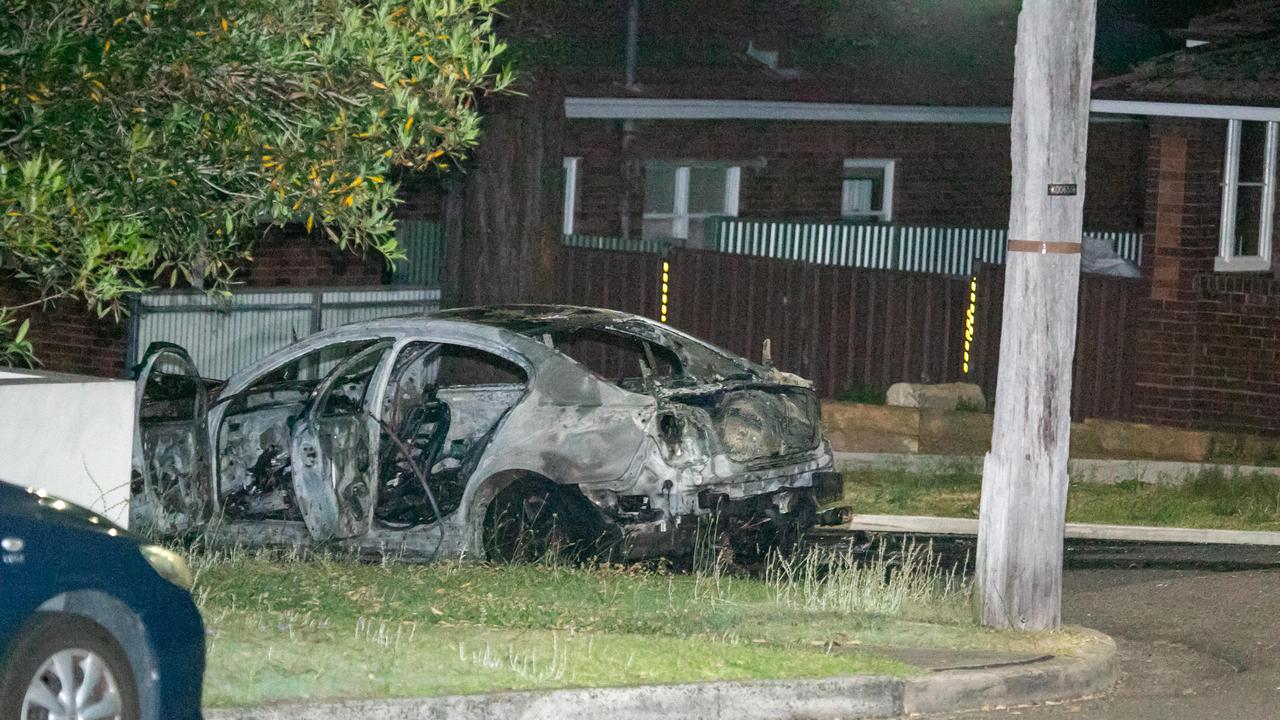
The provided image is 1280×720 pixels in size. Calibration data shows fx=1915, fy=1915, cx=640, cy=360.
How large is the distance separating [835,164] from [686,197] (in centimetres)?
211

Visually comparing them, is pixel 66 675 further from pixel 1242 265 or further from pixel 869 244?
pixel 869 244

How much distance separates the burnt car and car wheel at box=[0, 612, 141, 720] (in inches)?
169

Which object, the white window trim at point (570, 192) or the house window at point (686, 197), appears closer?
the white window trim at point (570, 192)

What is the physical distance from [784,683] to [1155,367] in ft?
35.0

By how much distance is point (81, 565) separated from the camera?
5.91 meters

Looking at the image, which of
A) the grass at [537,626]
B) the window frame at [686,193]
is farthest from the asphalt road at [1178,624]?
the window frame at [686,193]

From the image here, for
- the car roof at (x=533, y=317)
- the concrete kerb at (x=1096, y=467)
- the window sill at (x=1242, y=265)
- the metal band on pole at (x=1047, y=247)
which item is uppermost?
the window sill at (x=1242, y=265)

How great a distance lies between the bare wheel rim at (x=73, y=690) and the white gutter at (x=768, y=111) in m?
12.8

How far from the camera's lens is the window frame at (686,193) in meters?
21.8

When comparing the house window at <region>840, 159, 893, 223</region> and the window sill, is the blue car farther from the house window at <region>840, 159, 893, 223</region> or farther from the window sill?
the house window at <region>840, 159, 893, 223</region>

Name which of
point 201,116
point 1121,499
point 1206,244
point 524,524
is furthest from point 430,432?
point 1206,244

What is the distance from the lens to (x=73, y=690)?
5.83m

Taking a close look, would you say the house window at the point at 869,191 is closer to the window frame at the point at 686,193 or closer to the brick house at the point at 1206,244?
the window frame at the point at 686,193

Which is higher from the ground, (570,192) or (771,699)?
(570,192)
